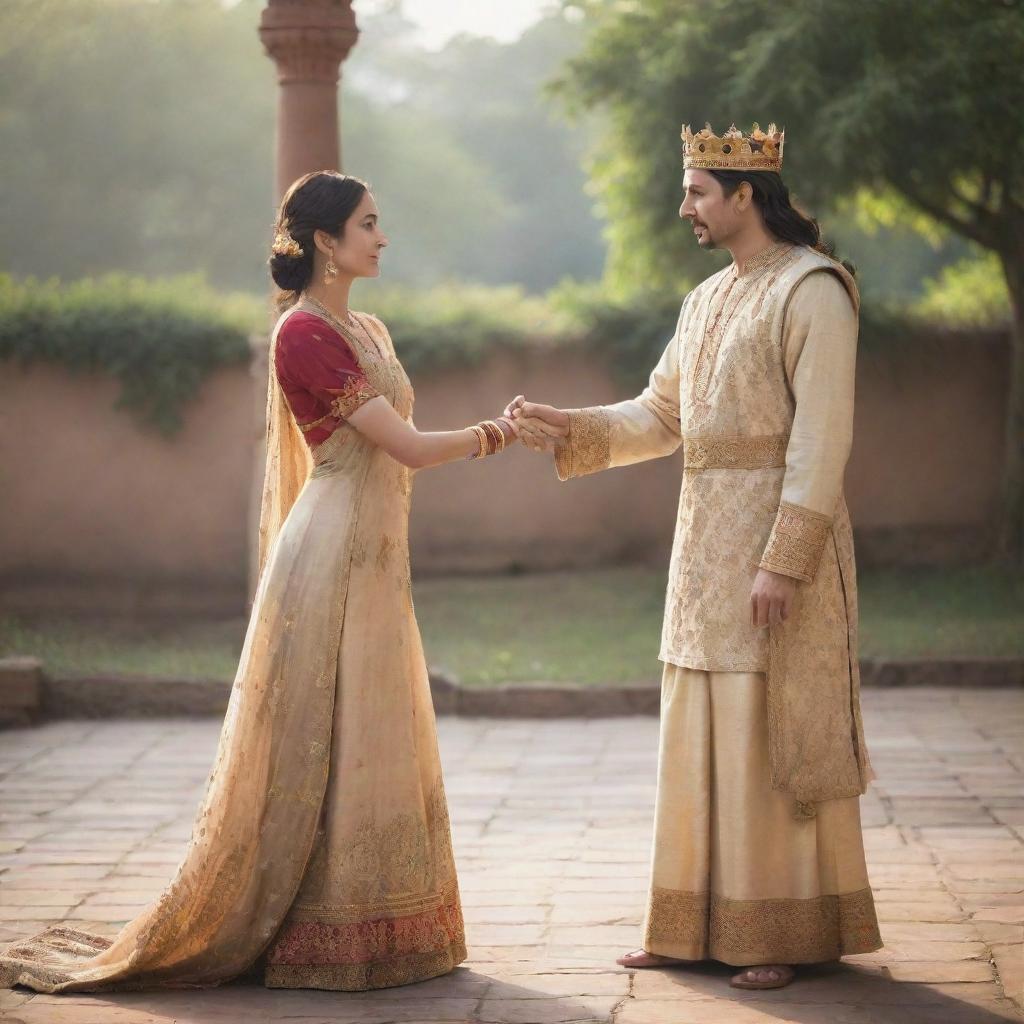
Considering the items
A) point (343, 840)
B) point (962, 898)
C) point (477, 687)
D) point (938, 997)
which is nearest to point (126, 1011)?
point (343, 840)

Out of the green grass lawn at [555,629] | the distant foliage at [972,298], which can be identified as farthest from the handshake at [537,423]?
→ the distant foliage at [972,298]

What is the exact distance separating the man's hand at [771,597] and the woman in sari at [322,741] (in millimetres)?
741

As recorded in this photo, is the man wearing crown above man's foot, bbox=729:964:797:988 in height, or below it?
above

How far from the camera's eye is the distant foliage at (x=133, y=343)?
10.4 m

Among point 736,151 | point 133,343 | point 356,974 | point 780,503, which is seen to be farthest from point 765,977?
point 133,343

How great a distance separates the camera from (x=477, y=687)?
7418 mm

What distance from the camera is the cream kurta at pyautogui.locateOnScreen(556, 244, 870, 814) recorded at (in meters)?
3.65

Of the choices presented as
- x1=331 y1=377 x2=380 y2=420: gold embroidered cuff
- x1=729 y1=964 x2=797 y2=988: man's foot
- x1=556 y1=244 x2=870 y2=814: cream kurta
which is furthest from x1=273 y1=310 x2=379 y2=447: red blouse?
x1=729 y1=964 x2=797 y2=988: man's foot

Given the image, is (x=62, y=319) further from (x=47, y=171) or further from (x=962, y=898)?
(x=47, y=171)

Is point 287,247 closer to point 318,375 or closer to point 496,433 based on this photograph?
point 318,375

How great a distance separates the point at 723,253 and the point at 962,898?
22.1 feet

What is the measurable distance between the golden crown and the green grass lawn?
4026 millimetres

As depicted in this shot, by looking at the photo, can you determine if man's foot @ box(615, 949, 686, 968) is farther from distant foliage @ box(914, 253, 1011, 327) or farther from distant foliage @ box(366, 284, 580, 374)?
distant foliage @ box(914, 253, 1011, 327)

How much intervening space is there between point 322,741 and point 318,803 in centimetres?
14
